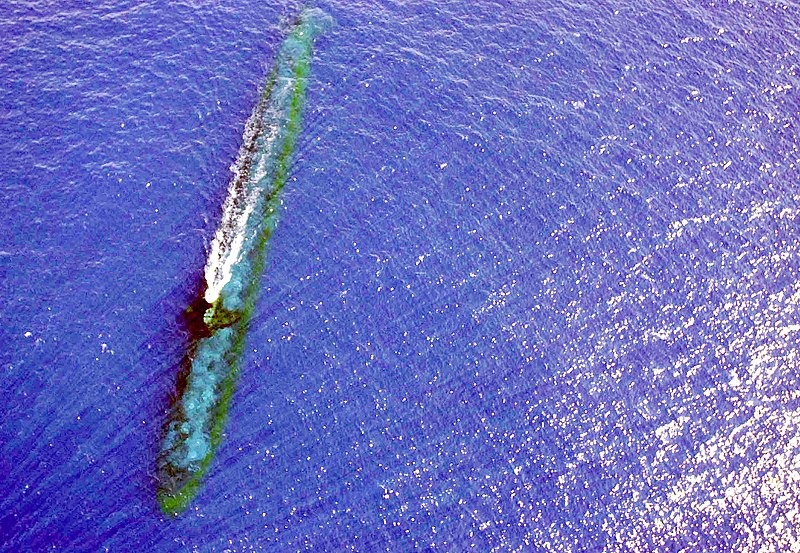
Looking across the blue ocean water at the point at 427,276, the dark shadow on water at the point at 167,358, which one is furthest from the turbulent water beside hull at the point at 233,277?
the blue ocean water at the point at 427,276

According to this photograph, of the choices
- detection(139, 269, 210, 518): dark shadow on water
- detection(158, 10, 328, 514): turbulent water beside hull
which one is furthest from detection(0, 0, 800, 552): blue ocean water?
detection(158, 10, 328, 514): turbulent water beside hull

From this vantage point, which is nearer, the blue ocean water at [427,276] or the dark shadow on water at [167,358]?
the blue ocean water at [427,276]

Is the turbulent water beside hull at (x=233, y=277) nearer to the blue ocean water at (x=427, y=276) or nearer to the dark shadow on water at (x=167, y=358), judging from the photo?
the dark shadow on water at (x=167, y=358)

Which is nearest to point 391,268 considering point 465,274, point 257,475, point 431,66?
point 465,274

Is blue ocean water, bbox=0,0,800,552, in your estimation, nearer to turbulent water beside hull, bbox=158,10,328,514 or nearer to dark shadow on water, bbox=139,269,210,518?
dark shadow on water, bbox=139,269,210,518

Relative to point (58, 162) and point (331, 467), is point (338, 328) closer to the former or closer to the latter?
point (331, 467)

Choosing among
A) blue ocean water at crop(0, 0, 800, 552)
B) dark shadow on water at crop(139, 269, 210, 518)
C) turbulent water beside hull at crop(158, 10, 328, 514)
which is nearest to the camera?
blue ocean water at crop(0, 0, 800, 552)
